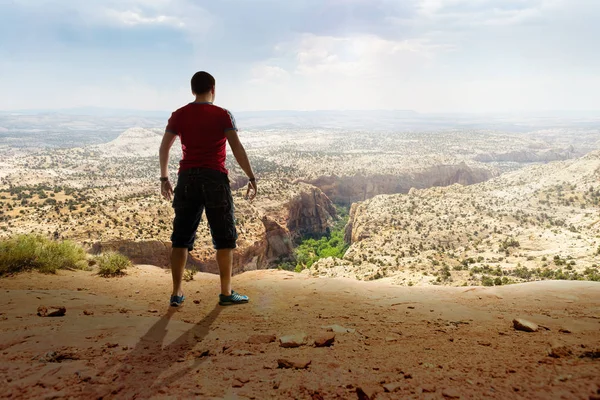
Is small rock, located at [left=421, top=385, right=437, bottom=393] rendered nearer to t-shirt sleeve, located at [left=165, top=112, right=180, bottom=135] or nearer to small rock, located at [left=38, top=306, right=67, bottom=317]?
t-shirt sleeve, located at [left=165, top=112, right=180, bottom=135]

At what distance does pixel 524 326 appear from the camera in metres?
3.17

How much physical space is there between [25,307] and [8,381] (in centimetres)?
216

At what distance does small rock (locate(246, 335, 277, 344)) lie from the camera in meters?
3.13

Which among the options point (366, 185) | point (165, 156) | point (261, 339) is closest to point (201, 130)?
point (165, 156)

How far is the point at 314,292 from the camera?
5.34 m

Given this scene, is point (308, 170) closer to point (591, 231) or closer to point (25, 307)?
point (591, 231)

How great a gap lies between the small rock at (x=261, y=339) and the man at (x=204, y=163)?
4.50ft

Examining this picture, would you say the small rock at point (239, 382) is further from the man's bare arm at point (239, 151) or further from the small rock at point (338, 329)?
the man's bare arm at point (239, 151)

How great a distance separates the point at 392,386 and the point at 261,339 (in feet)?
4.70

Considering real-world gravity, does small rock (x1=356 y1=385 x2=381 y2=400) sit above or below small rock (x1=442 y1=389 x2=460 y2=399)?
below

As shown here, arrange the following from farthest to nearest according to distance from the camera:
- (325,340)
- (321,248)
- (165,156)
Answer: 1. (321,248)
2. (165,156)
3. (325,340)

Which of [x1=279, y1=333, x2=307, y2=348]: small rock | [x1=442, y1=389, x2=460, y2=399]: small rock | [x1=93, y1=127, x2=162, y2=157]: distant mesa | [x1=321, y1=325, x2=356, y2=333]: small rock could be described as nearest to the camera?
[x1=442, y1=389, x2=460, y2=399]: small rock

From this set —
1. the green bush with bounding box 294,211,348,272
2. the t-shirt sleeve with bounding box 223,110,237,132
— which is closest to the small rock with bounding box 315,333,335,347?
the t-shirt sleeve with bounding box 223,110,237,132

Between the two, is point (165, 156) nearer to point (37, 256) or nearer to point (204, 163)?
point (204, 163)
